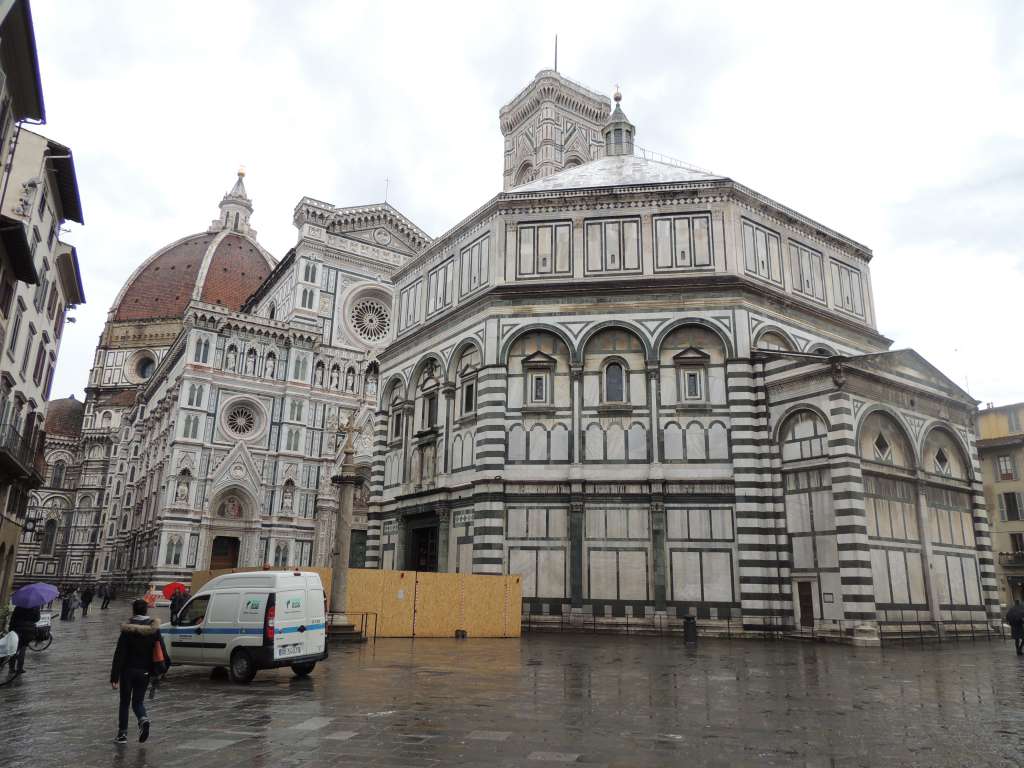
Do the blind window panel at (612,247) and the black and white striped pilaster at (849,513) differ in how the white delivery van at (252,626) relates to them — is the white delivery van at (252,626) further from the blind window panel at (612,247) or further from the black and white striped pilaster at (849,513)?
the blind window panel at (612,247)

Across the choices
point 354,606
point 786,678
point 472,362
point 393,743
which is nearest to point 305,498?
point 472,362

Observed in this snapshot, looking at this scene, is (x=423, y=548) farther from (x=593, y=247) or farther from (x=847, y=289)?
(x=847, y=289)

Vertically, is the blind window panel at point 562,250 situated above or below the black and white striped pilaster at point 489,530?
above

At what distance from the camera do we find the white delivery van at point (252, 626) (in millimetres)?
13219

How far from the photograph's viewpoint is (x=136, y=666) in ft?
28.5

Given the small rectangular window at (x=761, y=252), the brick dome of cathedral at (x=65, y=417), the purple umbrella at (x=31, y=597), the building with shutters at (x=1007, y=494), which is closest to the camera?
the purple umbrella at (x=31, y=597)

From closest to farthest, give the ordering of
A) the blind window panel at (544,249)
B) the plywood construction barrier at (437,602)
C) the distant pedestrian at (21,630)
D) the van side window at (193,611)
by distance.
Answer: the distant pedestrian at (21,630)
the van side window at (193,611)
the plywood construction barrier at (437,602)
the blind window panel at (544,249)

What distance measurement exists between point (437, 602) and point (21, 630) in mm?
11705

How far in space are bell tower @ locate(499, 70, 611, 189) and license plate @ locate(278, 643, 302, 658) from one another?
69.2 metres

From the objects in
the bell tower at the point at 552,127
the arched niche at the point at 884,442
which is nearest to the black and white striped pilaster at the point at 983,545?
the arched niche at the point at 884,442

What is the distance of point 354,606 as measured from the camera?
22359 mm

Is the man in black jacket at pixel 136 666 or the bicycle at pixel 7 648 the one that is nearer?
the man in black jacket at pixel 136 666

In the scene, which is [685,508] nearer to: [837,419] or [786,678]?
[837,419]

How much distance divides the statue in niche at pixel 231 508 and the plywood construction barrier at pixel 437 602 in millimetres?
38599
